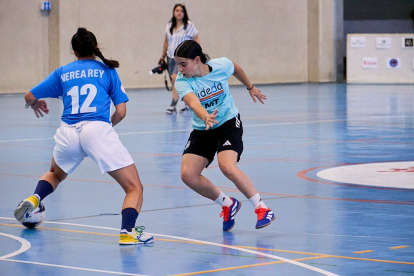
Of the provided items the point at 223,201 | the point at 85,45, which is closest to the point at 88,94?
the point at 85,45

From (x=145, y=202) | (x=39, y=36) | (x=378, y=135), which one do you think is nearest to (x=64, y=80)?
(x=145, y=202)

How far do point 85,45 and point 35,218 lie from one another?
1.39 meters

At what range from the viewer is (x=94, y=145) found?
645 cm

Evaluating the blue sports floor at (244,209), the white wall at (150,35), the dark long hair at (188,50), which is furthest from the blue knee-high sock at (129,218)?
the white wall at (150,35)

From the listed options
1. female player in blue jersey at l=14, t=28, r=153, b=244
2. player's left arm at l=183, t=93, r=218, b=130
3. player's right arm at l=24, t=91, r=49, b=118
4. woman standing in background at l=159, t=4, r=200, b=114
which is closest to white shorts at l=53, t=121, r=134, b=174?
female player in blue jersey at l=14, t=28, r=153, b=244

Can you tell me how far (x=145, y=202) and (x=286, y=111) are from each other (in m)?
11.8

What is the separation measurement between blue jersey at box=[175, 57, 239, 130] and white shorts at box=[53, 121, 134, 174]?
0.69 m

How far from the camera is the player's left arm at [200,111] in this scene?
6.34m

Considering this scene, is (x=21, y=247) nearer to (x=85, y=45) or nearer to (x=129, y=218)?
(x=129, y=218)

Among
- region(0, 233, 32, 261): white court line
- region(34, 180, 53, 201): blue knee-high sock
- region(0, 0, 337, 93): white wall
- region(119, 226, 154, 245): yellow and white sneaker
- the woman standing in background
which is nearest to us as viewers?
region(0, 233, 32, 261): white court line

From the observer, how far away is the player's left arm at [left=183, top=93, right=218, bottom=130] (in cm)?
634

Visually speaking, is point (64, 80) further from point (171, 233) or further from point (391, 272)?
point (391, 272)

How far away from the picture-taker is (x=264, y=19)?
3194cm

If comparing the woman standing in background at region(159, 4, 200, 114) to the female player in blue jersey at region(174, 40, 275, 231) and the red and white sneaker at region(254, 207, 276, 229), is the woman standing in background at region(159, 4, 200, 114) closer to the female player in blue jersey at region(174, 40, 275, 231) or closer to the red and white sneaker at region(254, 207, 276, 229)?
the female player in blue jersey at region(174, 40, 275, 231)
